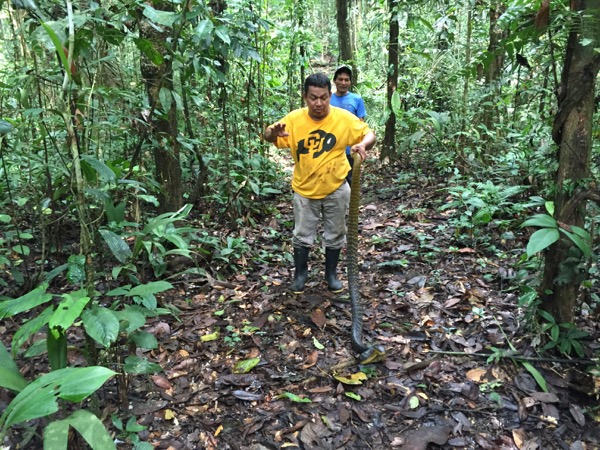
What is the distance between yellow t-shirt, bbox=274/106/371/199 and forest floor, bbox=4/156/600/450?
1.01 m

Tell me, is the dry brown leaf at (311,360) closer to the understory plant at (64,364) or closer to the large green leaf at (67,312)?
the understory plant at (64,364)

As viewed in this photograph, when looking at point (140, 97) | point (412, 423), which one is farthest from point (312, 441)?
point (140, 97)

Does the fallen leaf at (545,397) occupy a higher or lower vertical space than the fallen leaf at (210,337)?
lower


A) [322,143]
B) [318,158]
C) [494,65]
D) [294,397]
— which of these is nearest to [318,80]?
[322,143]

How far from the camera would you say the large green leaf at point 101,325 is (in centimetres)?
164

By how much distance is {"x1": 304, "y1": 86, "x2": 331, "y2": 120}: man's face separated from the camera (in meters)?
3.52

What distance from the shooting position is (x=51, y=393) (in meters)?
1.39

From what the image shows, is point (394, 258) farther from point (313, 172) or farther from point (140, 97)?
point (140, 97)

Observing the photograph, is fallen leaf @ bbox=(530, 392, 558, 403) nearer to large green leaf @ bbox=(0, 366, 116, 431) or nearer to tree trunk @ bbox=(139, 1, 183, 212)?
large green leaf @ bbox=(0, 366, 116, 431)

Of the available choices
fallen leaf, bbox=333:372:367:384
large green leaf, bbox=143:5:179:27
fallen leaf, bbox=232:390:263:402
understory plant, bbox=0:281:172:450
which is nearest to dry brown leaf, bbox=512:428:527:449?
fallen leaf, bbox=333:372:367:384

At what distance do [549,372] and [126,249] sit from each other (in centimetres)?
262

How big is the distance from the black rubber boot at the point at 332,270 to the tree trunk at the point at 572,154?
1.71 metres

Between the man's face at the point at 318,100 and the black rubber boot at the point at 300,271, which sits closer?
the man's face at the point at 318,100

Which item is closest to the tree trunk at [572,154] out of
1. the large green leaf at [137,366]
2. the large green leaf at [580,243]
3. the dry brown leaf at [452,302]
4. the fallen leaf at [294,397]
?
the large green leaf at [580,243]
